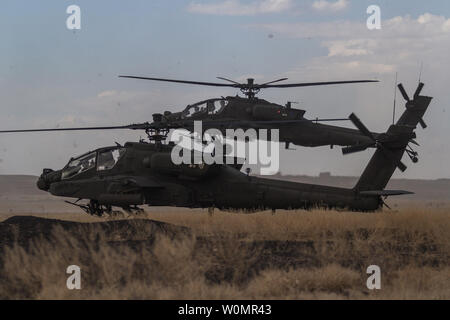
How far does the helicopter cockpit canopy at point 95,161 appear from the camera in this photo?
20.1 metres

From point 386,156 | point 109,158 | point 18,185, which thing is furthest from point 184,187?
point 18,185

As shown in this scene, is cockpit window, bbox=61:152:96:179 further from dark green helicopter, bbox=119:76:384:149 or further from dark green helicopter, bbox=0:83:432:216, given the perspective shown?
dark green helicopter, bbox=119:76:384:149

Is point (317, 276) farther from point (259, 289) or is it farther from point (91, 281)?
point (91, 281)

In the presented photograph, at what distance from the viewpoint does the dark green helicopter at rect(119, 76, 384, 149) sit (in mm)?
20891

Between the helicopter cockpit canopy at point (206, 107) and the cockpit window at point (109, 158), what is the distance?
2.60 m

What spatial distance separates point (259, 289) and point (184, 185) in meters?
9.45

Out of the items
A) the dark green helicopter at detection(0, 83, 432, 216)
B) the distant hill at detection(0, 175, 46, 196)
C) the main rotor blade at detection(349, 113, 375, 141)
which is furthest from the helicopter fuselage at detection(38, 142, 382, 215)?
the distant hill at detection(0, 175, 46, 196)

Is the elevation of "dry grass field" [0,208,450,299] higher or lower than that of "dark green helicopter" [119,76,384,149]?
lower

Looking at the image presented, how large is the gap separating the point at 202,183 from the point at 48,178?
5.15 m

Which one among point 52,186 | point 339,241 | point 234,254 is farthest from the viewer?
point 52,186

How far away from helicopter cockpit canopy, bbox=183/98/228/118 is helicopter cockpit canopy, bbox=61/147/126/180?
2698mm

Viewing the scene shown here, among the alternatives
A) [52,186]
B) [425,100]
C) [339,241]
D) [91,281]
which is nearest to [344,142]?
[425,100]
